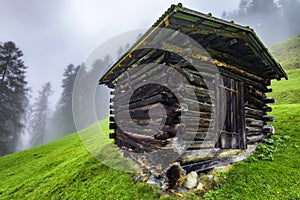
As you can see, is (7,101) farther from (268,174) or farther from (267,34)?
(267,34)

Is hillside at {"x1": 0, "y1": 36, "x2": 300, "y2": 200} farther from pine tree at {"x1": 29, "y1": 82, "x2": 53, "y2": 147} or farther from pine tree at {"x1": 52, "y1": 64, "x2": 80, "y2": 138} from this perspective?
pine tree at {"x1": 29, "y1": 82, "x2": 53, "y2": 147}

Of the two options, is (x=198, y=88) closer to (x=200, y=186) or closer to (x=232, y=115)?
(x=232, y=115)

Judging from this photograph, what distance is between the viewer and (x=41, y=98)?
52.4m

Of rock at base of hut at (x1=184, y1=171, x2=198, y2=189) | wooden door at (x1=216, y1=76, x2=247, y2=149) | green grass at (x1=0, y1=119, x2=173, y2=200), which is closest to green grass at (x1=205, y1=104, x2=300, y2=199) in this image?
rock at base of hut at (x1=184, y1=171, x2=198, y2=189)

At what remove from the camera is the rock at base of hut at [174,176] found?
4.33 meters

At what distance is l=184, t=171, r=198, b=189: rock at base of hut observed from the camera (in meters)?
4.55

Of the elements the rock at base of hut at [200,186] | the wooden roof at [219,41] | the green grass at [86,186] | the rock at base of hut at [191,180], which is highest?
the wooden roof at [219,41]

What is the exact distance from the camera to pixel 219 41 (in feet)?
17.4

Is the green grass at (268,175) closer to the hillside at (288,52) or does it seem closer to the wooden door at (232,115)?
the wooden door at (232,115)

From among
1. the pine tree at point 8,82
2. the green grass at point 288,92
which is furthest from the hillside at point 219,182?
the pine tree at point 8,82

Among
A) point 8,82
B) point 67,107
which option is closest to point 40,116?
point 67,107

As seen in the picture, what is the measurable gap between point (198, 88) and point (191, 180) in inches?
100

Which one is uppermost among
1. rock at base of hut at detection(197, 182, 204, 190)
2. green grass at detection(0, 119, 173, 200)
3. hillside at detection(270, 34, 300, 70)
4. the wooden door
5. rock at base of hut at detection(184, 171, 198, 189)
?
hillside at detection(270, 34, 300, 70)

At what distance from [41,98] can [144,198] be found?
5786 centimetres
